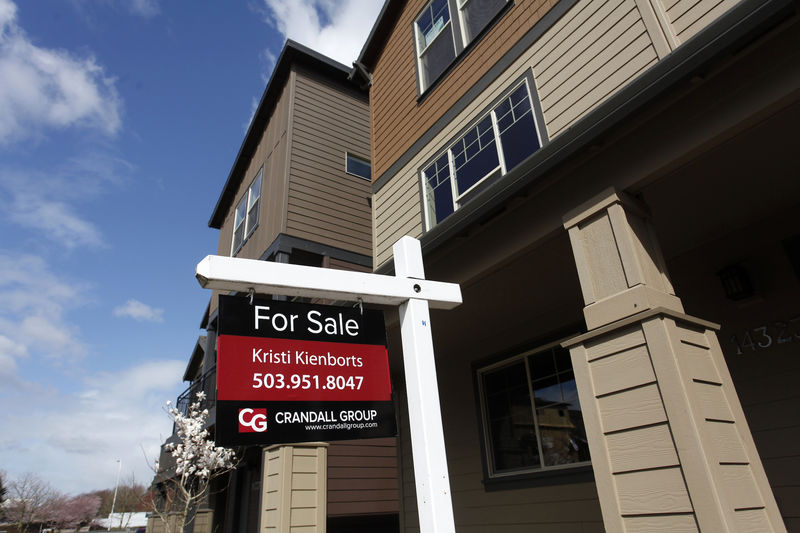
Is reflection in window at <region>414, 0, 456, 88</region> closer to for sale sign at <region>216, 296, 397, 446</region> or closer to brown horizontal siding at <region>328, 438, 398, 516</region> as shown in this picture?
for sale sign at <region>216, 296, 397, 446</region>

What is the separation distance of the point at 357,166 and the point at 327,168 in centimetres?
98

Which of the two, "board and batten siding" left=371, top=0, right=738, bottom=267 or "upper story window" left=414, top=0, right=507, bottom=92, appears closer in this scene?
"board and batten siding" left=371, top=0, right=738, bottom=267

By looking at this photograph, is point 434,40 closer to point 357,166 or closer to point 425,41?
point 425,41

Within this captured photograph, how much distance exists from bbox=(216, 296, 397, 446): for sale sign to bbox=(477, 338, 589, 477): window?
11.3 feet

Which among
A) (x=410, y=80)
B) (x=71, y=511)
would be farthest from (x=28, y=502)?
(x=410, y=80)

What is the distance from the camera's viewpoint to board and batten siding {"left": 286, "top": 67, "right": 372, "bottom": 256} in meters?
10.3

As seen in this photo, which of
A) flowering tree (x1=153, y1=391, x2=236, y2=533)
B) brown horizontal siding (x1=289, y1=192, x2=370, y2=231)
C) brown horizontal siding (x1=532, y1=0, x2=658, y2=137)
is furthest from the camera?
flowering tree (x1=153, y1=391, x2=236, y2=533)

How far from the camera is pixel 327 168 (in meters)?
11.2

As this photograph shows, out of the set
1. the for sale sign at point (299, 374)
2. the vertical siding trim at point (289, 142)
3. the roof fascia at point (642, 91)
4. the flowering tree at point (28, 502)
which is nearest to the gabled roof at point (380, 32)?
the vertical siding trim at point (289, 142)

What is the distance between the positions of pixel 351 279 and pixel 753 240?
348 cm

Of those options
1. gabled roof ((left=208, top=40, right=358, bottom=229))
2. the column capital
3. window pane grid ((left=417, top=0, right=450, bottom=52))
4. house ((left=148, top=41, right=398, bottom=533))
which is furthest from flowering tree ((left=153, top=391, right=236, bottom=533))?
the column capital

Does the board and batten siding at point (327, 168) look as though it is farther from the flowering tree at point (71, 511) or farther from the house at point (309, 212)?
the flowering tree at point (71, 511)

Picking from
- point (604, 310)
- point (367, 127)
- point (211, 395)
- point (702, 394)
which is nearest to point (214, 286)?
point (604, 310)

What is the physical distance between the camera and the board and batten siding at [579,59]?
4.38m
